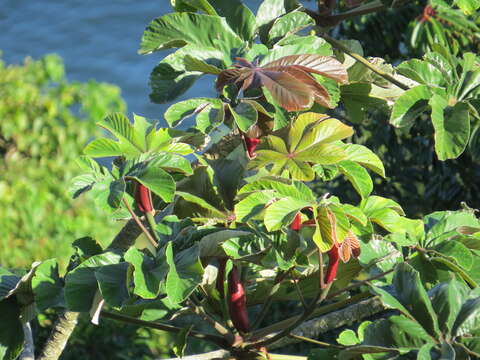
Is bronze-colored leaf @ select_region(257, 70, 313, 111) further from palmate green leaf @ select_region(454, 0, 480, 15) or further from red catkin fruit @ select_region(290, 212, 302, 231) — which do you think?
palmate green leaf @ select_region(454, 0, 480, 15)

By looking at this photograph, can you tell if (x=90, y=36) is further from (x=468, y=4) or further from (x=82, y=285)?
(x=82, y=285)

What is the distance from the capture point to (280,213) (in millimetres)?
896

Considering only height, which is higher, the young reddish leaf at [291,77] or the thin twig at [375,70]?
the young reddish leaf at [291,77]

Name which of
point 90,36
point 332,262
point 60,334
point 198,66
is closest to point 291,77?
point 198,66

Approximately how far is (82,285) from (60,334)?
344 mm

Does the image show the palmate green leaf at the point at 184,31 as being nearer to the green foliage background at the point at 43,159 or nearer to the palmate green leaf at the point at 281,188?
the palmate green leaf at the point at 281,188

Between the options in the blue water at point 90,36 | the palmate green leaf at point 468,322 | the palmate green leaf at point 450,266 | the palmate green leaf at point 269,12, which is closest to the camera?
the palmate green leaf at point 468,322

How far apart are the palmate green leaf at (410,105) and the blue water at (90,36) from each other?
430 cm

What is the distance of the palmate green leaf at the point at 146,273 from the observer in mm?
888

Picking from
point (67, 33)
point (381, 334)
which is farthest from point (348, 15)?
point (67, 33)

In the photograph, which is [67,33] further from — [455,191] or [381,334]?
[381,334]

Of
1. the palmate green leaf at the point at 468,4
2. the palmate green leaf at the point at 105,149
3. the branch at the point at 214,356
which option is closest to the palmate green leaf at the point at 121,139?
the palmate green leaf at the point at 105,149

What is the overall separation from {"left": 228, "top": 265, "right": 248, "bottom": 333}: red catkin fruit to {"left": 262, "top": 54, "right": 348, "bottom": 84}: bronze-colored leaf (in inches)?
11.2

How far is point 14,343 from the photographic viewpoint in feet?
3.40
